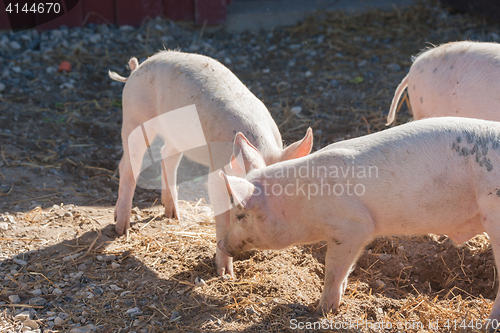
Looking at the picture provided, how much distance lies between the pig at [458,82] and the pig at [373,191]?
1069mm

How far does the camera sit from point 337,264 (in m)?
2.97

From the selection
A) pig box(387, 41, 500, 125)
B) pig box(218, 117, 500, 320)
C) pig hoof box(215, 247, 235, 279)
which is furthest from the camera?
pig box(387, 41, 500, 125)

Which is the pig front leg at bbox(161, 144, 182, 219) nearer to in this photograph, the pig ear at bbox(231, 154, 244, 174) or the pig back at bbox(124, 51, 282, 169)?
the pig back at bbox(124, 51, 282, 169)

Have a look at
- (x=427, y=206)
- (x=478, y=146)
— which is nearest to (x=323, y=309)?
(x=427, y=206)

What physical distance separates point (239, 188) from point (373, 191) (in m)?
0.76

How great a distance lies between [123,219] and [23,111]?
2.80m

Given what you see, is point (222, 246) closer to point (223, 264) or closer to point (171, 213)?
point (223, 264)

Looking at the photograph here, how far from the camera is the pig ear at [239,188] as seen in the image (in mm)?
2795

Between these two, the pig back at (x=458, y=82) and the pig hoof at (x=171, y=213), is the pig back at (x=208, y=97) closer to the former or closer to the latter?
the pig hoof at (x=171, y=213)

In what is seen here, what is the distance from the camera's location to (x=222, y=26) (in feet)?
27.6

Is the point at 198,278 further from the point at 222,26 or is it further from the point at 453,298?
the point at 222,26

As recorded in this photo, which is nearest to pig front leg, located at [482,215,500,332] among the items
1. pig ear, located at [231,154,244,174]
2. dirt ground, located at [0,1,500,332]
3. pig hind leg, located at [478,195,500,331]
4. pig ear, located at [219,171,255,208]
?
pig hind leg, located at [478,195,500,331]

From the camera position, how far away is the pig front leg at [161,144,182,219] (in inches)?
178

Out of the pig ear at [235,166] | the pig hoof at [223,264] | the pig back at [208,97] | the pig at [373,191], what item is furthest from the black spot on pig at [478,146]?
the pig hoof at [223,264]
